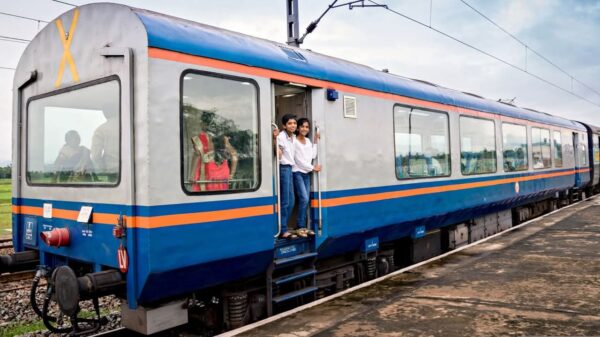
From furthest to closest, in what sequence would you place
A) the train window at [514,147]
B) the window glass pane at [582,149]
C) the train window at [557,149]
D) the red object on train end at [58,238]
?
the window glass pane at [582,149]
the train window at [557,149]
the train window at [514,147]
the red object on train end at [58,238]

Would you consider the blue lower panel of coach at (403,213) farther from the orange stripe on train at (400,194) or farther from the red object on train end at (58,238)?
the red object on train end at (58,238)

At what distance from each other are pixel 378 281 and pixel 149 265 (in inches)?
134


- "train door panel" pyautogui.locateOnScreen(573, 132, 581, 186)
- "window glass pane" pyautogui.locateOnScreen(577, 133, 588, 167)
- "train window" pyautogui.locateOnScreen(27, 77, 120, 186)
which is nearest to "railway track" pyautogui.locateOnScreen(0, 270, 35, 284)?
"train window" pyautogui.locateOnScreen(27, 77, 120, 186)

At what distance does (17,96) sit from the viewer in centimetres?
577

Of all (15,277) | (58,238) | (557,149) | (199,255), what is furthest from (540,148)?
(15,277)

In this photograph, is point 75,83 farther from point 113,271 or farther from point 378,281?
point 378,281

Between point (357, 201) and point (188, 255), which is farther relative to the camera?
point (357, 201)

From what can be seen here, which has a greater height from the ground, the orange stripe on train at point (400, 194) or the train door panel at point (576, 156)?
the train door panel at point (576, 156)

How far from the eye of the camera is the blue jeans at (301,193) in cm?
575

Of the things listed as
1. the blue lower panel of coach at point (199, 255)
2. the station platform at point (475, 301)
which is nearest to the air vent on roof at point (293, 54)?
the blue lower panel of coach at point (199, 255)

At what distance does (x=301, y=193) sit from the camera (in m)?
5.76

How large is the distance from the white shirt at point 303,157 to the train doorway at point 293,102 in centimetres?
45

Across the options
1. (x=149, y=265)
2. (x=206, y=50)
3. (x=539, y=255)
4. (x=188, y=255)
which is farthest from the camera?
(x=539, y=255)

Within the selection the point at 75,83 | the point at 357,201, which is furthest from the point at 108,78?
the point at 357,201
